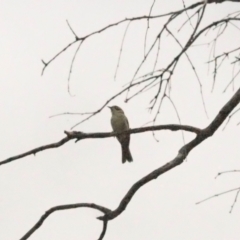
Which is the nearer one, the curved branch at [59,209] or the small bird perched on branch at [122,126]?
the curved branch at [59,209]

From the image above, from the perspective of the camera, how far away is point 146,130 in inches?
101

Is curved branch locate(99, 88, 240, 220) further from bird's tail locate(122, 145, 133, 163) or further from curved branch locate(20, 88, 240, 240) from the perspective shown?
bird's tail locate(122, 145, 133, 163)

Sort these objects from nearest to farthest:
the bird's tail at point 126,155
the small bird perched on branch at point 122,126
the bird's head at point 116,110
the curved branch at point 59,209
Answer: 1. the curved branch at point 59,209
2. the small bird perched on branch at point 122,126
3. the bird's tail at point 126,155
4. the bird's head at point 116,110

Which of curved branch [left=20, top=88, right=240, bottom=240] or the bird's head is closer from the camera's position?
curved branch [left=20, top=88, right=240, bottom=240]

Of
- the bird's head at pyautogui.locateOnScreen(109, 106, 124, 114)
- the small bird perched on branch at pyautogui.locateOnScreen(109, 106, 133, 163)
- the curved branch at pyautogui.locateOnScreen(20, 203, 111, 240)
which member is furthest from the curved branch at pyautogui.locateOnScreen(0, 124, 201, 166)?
the bird's head at pyautogui.locateOnScreen(109, 106, 124, 114)

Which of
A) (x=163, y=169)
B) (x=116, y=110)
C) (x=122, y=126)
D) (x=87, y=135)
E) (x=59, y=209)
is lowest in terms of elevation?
(x=59, y=209)

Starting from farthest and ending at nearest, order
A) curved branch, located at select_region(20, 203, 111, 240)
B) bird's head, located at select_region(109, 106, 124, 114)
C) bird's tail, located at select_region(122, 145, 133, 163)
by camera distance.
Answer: bird's head, located at select_region(109, 106, 124, 114), bird's tail, located at select_region(122, 145, 133, 163), curved branch, located at select_region(20, 203, 111, 240)

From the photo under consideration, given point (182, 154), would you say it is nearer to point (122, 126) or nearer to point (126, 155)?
point (122, 126)

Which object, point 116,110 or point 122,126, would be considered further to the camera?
point 116,110

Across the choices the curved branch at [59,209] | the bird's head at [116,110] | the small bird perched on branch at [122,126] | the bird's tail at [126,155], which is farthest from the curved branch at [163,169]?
the bird's head at [116,110]

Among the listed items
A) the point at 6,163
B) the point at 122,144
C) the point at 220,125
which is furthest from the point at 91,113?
the point at 122,144

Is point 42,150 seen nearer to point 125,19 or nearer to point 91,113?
point 91,113

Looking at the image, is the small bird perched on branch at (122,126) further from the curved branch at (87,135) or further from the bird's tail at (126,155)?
the curved branch at (87,135)

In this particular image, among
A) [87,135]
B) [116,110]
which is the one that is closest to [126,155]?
[116,110]
